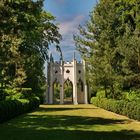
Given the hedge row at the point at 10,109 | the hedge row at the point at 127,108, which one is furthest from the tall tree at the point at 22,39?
the hedge row at the point at 127,108

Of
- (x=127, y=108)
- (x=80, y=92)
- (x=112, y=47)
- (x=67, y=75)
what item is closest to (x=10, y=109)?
(x=127, y=108)

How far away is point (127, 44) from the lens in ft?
100

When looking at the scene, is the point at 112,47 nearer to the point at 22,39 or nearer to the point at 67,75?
the point at 22,39

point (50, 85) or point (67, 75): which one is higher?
point (67, 75)

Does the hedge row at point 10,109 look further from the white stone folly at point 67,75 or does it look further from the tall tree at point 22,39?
the white stone folly at point 67,75

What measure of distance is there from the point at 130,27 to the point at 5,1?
36.3 feet

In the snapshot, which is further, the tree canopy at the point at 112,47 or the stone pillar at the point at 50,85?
the stone pillar at the point at 50,85

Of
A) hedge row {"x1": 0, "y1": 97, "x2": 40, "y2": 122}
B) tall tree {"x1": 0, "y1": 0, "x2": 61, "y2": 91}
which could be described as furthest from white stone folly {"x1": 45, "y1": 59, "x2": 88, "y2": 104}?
hedge row {"x1": 0, "y1": 97, "x2": 40, "y2": 122}

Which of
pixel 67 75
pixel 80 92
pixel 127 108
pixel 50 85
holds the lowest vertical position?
pixel 127 108

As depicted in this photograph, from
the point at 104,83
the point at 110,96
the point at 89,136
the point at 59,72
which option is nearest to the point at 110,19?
the point at 104,83

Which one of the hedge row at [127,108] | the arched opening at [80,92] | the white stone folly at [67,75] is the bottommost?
the hedge row at [127,108]

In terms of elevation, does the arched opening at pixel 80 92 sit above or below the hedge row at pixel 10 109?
above

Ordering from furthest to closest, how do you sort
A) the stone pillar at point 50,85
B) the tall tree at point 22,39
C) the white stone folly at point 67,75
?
the white stone folly at point 67,75 < the stone pillar at point 50,85 < the tall tree at point 22,39

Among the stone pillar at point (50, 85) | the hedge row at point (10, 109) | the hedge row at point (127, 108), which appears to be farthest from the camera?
the stone pillar at point (50, 85)
